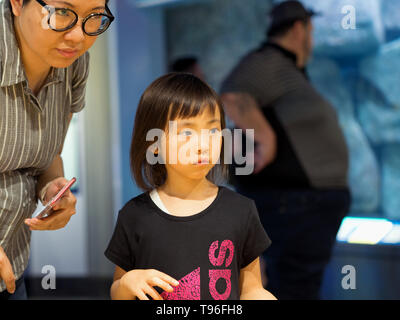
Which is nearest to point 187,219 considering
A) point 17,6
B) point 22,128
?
point 22,128

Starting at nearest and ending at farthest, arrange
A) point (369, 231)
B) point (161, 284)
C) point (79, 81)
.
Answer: point (161, 284) < point (79, 81) < point (369, 231)

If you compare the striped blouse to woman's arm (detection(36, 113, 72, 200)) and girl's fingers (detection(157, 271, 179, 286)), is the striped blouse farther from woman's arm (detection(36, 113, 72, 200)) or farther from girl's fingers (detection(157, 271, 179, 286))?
girl's fingers (detection(157, 271, 179, 286))

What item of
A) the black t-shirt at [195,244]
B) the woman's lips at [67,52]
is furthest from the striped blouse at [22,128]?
the black t-shirt at [195,244]

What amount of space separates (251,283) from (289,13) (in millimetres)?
1100

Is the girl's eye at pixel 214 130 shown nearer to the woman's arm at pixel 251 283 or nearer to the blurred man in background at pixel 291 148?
the woman's arm at pixel 251 283

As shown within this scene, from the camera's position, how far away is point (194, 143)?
901 millimetres

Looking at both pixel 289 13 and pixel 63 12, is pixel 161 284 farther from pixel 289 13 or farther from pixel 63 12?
pixel 289 13

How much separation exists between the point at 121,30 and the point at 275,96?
49.9 inches

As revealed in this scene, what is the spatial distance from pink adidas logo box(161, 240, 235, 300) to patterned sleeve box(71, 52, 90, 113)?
453 millimetres

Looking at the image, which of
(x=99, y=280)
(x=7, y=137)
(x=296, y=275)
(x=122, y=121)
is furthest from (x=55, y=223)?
(x=122, y=121)

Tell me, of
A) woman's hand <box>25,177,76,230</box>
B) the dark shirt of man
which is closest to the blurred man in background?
the dark shirt of man

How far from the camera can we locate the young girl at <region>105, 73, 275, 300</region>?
899 millimetres

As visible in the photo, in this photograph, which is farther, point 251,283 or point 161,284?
point 251,283

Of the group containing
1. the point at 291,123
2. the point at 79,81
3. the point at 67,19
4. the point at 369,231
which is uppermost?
the point at 67,19
